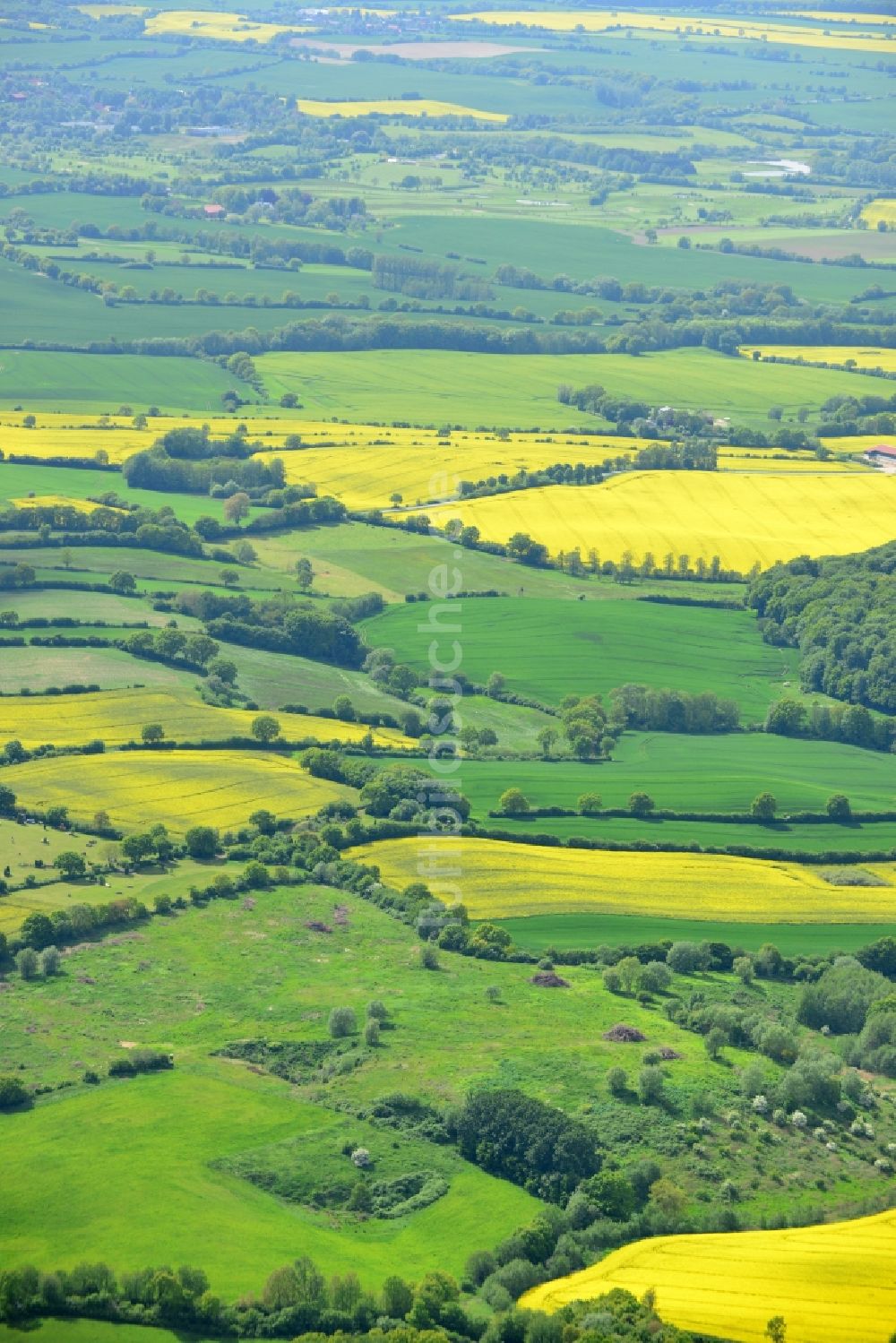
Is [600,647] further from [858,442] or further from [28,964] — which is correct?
[858,442]

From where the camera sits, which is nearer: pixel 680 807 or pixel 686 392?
pixel 680 807

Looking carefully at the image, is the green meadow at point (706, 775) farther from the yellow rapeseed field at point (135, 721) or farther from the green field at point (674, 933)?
the green field at point (674, 933)

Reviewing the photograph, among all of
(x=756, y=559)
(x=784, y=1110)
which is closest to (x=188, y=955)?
(x=784, y=1110)

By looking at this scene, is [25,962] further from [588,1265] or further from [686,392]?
[686,392]

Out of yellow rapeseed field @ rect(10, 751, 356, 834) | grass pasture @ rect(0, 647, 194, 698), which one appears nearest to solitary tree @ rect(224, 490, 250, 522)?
grass pasture @ rect(0, 647, 194, 698)

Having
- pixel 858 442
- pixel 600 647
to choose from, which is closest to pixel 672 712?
pixel 600 647
